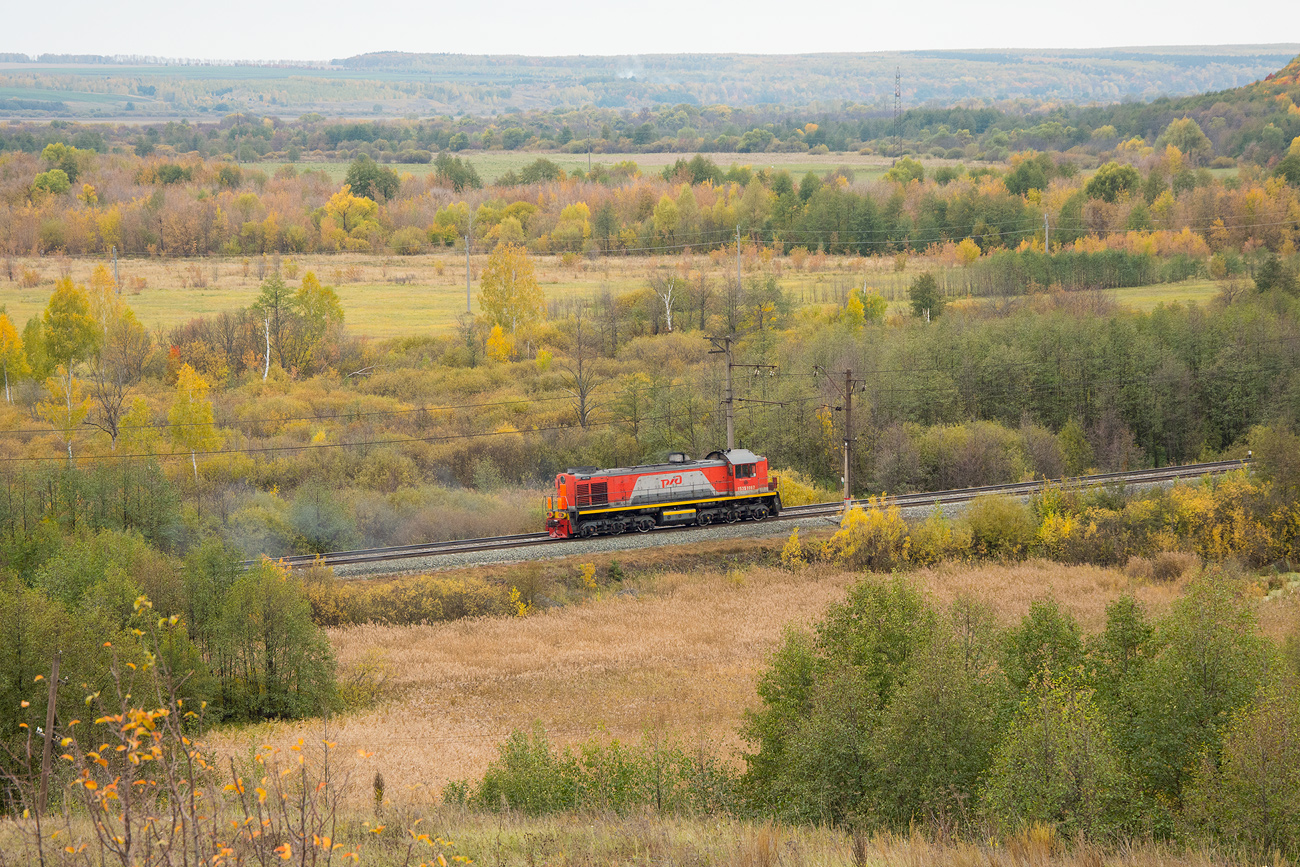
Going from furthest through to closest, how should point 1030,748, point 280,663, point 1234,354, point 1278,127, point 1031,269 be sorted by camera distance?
point 1278,127
point 1031,269
point 1234,354
point 280,663
point 1030,748

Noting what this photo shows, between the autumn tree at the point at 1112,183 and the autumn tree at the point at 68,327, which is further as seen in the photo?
the autumn tree at the point at 1112,183

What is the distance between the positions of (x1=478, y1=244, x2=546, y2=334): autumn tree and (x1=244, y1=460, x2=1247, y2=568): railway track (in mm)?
39218

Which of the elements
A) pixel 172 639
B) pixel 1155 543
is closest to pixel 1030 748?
pixel 172 639

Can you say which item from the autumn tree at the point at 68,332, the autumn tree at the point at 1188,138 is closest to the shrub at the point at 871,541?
the autumn tree at the point at 68,332

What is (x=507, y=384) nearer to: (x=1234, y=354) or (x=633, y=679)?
(x=633, y=679)

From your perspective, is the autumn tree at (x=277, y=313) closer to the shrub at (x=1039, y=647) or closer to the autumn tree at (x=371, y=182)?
the shrub at (x=1039, y=647)

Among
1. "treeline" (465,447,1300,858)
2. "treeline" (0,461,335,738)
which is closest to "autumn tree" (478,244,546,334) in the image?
"treeline" (0,461,335,738)

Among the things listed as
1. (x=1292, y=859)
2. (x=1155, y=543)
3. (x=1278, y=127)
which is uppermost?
(x=1278, y=127)

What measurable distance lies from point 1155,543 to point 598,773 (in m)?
38.5

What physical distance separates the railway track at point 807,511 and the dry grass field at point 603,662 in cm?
367

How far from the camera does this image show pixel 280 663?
35.3 meters

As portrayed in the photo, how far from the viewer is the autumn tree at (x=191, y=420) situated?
5662 cm

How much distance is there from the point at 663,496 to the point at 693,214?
9263 centimetres

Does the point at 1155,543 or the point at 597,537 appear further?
the point at 1155,543
